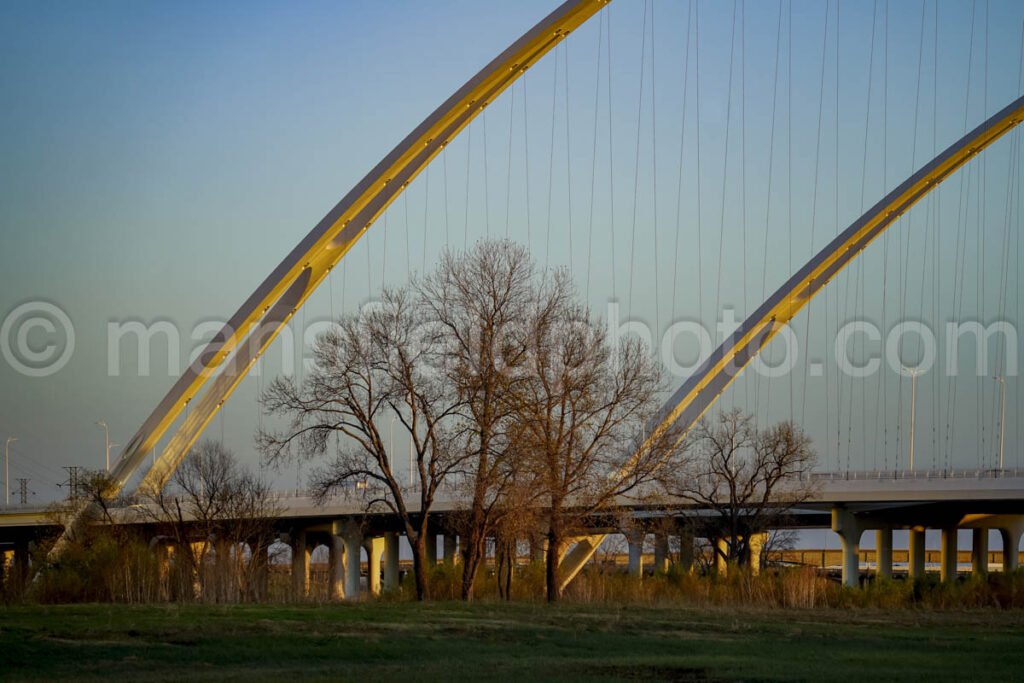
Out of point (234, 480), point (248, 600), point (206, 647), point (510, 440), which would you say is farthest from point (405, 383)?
point (234, 480)

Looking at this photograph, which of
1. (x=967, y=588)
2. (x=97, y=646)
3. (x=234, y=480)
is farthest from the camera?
(x=234, y=480)

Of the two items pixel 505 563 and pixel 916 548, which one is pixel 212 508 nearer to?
pixel 505 563

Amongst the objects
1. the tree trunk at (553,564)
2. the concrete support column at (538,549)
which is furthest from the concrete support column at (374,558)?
the tree trunk at (553,564)

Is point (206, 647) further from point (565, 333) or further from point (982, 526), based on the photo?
point (982, 526)

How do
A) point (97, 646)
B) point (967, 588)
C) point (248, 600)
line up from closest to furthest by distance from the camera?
point (97, 646) < point (248, 600) < point (967, 588)

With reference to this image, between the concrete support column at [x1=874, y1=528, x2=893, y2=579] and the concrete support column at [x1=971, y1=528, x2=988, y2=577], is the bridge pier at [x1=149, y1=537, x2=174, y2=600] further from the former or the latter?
the concrete support column at [x1=971, y1=528, x2=988, y2=577]

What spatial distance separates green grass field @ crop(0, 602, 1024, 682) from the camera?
16.1 m

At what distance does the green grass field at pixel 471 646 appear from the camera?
16.1 meters

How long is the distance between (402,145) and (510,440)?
13.2 m

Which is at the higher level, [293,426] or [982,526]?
[293,426]

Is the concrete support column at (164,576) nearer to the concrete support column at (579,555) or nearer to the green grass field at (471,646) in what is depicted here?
the green grass field at (471,646)

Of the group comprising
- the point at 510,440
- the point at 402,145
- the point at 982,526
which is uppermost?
the point at 402,145

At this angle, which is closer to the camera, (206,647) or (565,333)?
(206,647)

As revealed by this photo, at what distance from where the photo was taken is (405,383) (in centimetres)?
3170
